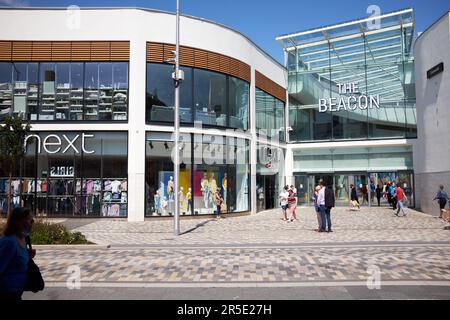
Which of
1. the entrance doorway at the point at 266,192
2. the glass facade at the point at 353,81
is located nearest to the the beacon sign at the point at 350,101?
the glass facade at the point at 353,81

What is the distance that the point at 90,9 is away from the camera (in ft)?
67.8

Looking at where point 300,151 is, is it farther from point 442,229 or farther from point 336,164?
point 442,229

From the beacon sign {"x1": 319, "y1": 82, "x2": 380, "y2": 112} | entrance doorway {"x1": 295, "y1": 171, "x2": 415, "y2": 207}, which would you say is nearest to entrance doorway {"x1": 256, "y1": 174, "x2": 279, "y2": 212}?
entrance doorway {"x1": 295, "y1": 171, "x2": 415, "y2": 207}

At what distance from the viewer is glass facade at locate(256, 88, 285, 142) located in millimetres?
26984

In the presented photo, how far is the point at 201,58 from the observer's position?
22.0m

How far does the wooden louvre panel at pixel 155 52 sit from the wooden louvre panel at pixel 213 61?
2.75 meters

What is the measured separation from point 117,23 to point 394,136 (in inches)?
796

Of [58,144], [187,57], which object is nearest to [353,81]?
[187,57]

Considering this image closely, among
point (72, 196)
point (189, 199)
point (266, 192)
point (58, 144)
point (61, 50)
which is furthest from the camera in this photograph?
point (266, 192)

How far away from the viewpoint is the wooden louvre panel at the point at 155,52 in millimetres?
20781

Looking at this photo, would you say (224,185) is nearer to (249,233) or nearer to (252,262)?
(249,233)

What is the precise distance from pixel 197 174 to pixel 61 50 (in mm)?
9345
